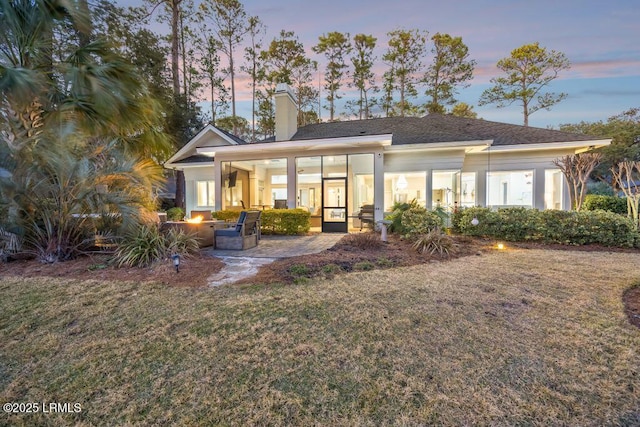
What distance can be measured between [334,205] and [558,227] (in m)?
6.85

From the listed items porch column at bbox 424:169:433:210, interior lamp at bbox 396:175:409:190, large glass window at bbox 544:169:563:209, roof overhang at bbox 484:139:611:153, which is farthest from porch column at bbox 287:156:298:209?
large glass window at bbox 544:169:563:209

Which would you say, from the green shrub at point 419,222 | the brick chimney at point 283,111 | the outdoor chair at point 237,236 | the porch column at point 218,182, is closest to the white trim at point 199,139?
the porch column at point 218,182

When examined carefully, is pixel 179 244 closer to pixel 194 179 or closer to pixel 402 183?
pixel 402 183

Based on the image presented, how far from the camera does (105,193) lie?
5.92m

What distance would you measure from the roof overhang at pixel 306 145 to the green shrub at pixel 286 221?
8.51 feet

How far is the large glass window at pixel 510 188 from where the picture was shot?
1105 cm

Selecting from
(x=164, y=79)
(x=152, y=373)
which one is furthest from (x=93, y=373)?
(x=164, y=79)

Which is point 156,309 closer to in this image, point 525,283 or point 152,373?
point 152,373

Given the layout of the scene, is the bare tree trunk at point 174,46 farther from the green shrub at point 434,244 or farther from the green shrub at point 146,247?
the green shrub at point 434,244

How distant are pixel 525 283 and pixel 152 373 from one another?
16.9 ft

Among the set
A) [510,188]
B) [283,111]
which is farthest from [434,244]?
[283,111]

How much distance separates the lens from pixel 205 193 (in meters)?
14.7

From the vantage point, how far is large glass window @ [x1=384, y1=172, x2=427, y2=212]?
37.3ft

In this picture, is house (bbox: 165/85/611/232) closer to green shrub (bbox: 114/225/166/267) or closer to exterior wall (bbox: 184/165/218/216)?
exterior wall (bbox: 184/165/218/216)
